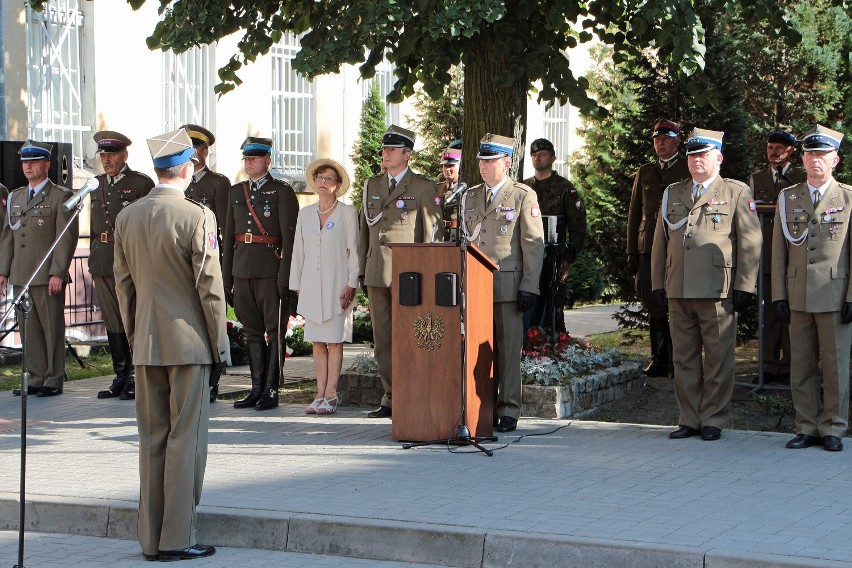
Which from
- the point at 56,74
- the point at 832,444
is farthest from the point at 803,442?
the point at 56,74

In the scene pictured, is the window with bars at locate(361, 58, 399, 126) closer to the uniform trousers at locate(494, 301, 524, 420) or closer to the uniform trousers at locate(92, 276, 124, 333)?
the uniform trousers at locate(92, 276, 124, 333)

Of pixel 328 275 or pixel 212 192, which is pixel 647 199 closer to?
pixel 328 275

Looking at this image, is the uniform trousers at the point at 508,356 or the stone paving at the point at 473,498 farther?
the uniform trousers at the point at 508,356

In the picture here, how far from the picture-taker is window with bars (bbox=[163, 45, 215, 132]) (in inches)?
739

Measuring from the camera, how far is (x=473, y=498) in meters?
7.52

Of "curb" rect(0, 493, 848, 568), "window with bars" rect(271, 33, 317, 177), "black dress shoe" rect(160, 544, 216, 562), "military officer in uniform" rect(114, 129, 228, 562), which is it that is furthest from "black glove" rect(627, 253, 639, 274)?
"window with bars" rect(271, 33, 317, 177)

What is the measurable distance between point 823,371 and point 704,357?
0.82 m

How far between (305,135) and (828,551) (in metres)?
16.6

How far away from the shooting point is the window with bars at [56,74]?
16.9 metres

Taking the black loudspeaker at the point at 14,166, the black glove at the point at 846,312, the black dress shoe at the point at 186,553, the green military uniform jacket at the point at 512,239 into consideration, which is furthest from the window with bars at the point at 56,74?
the black glove at the point at 846,312

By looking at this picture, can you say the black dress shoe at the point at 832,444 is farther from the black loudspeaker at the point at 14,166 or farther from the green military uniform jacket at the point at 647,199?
the black loudspeaker at the point at 14,166

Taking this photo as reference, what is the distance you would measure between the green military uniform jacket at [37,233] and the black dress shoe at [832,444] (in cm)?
677

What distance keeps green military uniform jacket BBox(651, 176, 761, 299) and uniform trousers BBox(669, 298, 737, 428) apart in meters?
0.14

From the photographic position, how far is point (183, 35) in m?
10.9
